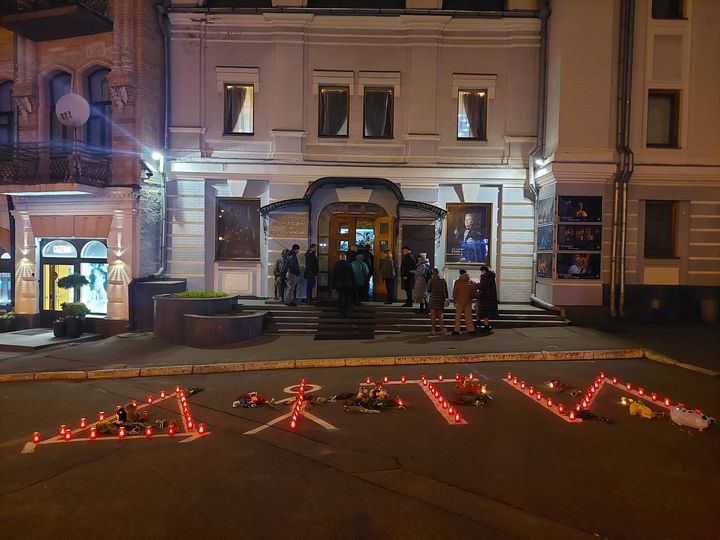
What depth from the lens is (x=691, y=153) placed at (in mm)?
15484

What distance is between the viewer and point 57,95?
55.3 ft

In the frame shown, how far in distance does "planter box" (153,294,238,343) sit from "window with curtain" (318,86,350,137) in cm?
718

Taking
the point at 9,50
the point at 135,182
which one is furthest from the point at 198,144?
the point at 9,50

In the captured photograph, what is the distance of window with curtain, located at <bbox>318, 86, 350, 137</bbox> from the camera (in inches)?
677

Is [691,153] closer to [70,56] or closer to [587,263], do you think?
[587,263]

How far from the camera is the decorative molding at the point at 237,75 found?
55.6ft

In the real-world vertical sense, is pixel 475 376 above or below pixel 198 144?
below

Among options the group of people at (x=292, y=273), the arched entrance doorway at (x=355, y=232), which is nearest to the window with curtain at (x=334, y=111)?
the arched entrance doorway at (x=355, y=232)

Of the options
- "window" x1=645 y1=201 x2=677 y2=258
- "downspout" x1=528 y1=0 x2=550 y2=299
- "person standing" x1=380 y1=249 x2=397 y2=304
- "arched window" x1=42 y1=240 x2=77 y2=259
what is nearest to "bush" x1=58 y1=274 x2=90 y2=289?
"arched window" x1=42 y1=240 x2=77 y2=259

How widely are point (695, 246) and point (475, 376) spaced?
34.0 feet

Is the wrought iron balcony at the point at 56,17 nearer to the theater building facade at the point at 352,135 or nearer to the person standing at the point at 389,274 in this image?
the theater building facade at the point at 352,135

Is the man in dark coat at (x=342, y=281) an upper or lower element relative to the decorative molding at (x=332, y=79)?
lower

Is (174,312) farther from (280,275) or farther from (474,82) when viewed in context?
(474,82)

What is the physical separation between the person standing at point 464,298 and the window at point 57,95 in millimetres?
13534
